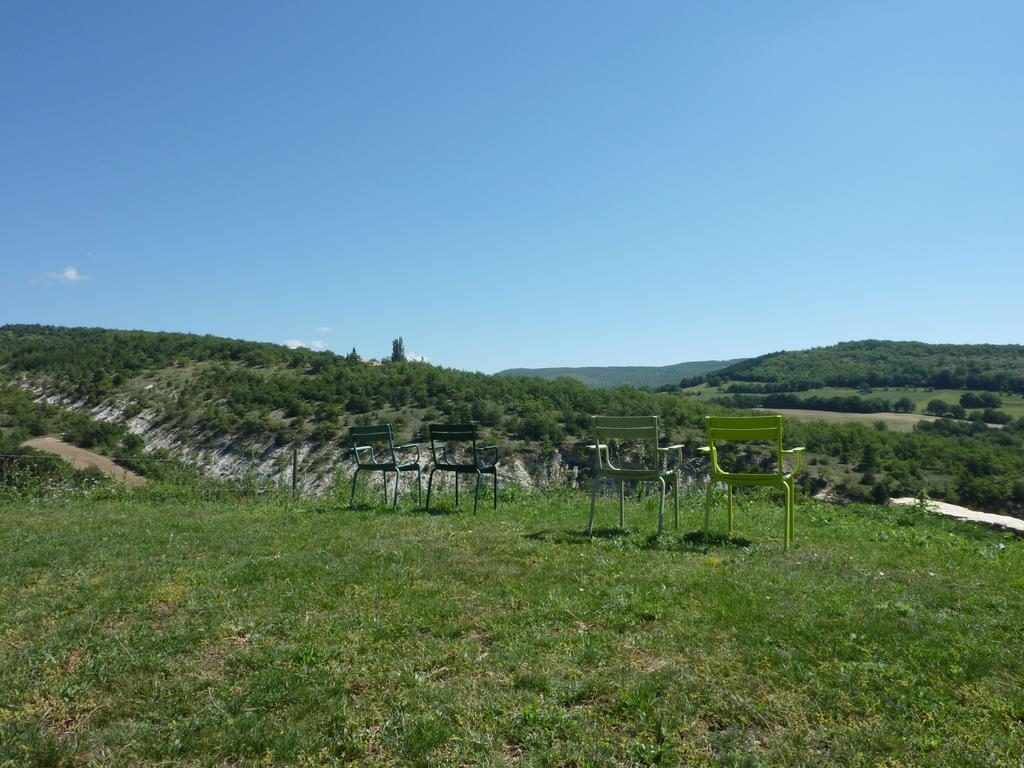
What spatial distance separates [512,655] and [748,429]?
413 centimetres

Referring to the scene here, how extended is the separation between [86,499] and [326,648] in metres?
10.4

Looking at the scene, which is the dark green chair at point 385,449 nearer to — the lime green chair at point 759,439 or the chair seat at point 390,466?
the chair seat at point 390,466

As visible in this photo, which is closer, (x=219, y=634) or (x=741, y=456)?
(x=219, y=634)

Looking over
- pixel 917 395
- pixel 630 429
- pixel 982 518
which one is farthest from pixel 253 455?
pixel 917 395

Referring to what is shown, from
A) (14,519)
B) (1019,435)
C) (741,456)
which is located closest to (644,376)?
(1019,435)

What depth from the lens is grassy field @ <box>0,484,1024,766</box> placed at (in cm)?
266

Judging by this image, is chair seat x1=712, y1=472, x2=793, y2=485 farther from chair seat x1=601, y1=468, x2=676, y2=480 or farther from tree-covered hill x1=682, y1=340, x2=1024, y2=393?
tree-covered hill x1=682, y1=340, x2=1024, y2=393

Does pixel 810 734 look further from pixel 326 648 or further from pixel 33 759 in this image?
pixel 33 759

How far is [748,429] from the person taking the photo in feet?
21.7

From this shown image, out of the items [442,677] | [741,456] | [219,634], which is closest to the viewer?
[442,677]

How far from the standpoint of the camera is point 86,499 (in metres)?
11.5

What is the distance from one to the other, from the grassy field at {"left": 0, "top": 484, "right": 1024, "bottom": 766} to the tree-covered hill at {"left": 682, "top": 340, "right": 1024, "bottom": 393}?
63.4m

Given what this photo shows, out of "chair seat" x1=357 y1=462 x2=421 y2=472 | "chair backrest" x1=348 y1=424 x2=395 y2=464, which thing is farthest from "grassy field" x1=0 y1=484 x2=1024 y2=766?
"chair backrest" x1=348 y1=424 x2=395 y2=464

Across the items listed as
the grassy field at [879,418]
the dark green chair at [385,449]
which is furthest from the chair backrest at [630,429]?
the grassy field at [879,418]
